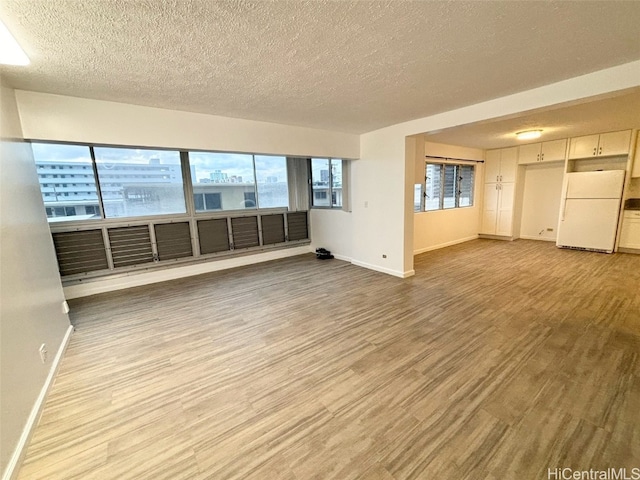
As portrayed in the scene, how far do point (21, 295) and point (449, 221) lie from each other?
7078 mm

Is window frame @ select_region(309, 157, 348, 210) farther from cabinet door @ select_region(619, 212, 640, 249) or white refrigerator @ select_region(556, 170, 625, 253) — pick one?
cabinet door @ select_region(619, 212, 640, 249)

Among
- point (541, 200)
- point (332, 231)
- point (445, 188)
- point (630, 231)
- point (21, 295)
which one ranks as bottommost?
point (630, 231)

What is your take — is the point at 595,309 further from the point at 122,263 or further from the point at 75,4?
the point at 122,263

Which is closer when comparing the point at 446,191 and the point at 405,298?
the point at 405,298

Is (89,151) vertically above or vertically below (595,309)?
above

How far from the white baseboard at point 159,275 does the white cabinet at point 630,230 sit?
669 cm

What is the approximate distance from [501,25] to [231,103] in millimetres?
2496

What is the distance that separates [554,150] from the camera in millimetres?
5820

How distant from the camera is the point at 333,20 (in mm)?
1521

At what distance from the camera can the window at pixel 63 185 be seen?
361cm

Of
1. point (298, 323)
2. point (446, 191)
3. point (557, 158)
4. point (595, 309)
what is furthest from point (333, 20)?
point (557, 158)
